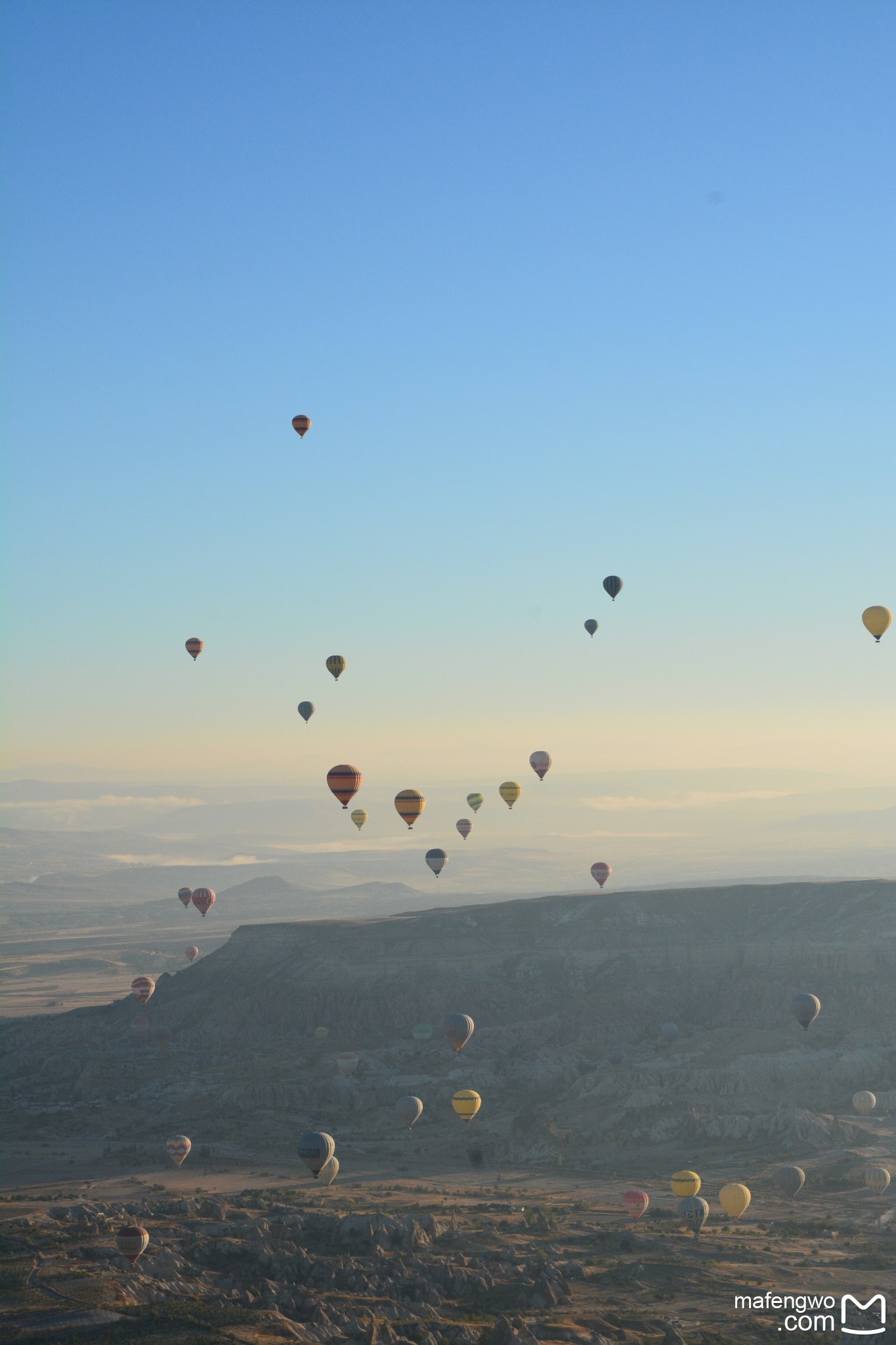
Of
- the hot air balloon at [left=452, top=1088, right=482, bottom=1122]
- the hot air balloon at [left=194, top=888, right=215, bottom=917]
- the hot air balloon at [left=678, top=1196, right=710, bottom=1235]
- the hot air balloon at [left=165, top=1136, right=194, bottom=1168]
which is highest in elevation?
the hot air balloon at [left=194, top=888, right=215, bottom=917]

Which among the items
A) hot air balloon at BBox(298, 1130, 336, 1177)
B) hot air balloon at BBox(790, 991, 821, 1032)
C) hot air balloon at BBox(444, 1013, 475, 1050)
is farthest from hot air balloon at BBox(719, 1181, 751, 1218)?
hot air balloon at BBox(790, 991, 821, 1032)

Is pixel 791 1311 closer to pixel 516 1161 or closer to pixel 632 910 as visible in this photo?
pixel 516 1161

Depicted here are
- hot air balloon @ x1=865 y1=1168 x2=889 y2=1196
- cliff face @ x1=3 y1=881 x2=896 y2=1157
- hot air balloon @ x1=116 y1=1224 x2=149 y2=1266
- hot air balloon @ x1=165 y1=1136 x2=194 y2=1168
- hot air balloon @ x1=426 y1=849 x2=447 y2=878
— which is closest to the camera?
hot air balloon @ x1=116 y1=1224 x2=149 y2=1266

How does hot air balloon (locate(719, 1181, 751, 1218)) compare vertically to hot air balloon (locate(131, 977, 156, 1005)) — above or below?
below

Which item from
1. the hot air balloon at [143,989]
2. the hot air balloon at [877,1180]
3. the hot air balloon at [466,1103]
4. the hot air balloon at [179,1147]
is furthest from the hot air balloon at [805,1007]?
the hot air balloon at [143,989]

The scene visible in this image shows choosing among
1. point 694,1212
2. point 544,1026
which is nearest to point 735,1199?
point 694,1212

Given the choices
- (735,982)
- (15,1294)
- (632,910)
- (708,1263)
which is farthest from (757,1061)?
(15,1294)

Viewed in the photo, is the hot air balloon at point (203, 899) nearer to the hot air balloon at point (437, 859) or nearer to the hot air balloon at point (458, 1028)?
the hot air balloon at point (437, 859)

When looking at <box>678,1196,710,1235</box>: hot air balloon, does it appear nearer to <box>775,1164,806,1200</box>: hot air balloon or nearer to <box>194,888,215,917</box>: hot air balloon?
<box>775,1164,806,1200</box>: hot air balloon
